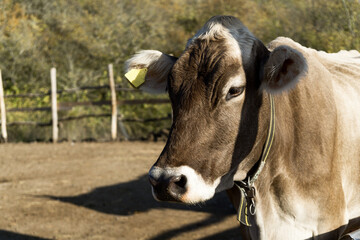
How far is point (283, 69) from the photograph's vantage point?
2.48 m

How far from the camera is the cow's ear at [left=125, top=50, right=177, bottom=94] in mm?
2936

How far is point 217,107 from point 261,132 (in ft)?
1.17

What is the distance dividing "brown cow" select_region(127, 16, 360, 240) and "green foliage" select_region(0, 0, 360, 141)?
35.1ft

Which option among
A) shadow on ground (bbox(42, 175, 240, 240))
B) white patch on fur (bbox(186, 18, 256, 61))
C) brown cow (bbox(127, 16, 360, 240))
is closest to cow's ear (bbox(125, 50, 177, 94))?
brown cow (bbox(127, 16, 360, 240))

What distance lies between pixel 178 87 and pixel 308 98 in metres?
0.92

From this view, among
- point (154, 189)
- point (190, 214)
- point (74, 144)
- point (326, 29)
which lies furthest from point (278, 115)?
point (74, 144)

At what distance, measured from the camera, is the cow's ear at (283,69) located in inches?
94.7

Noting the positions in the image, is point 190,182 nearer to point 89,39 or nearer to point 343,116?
point 343,116

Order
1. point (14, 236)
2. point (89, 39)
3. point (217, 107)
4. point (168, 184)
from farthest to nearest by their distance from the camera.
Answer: point (89, 39), point (14, 236), point (217, 107), point (168, 184)

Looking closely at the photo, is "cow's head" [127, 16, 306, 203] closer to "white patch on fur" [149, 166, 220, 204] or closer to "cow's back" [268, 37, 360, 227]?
"white patch on fur" [149, 166, 220, 204]

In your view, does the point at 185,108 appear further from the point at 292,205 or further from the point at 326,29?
the point at 326,29

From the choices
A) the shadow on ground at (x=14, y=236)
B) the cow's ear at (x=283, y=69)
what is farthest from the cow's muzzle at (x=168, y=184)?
the shadow on ground at (x=14, y=236)

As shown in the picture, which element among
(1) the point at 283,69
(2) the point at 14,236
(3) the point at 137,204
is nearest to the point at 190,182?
(1) the point at 283,69

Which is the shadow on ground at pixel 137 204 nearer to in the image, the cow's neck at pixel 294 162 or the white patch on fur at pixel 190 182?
the cow's neck at pixel 294 162
